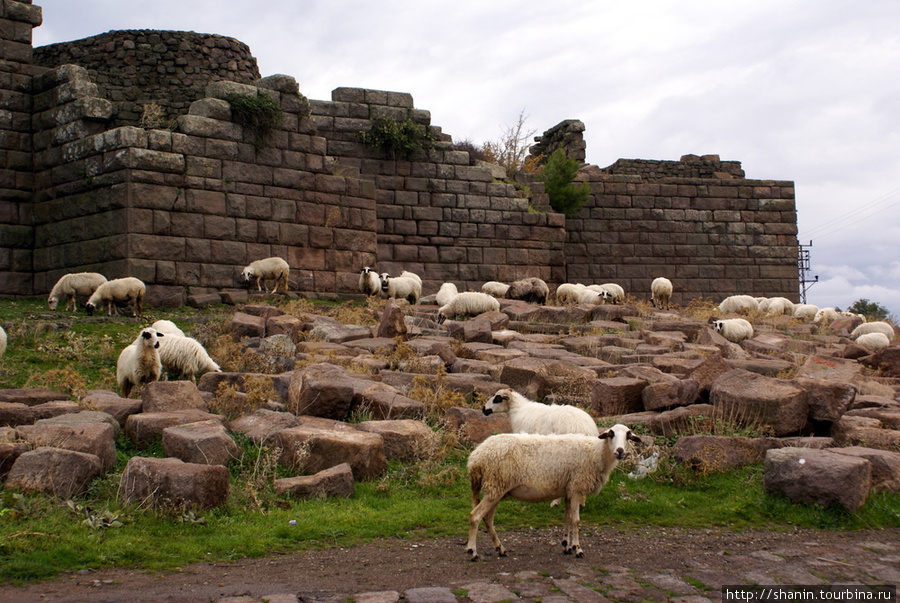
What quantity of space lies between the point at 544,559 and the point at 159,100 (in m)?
18.7

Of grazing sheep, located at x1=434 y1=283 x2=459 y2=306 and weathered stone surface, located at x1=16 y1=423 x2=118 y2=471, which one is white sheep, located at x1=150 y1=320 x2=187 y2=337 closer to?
weathered stone surface, located at x1=16 y1=423 x2=118 y2=471

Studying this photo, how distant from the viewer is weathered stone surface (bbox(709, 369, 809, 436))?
9586 mm

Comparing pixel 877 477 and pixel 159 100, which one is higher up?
pixel 159 100

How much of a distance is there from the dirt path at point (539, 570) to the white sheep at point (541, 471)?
0.33m

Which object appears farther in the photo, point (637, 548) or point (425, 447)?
point (425, 447)

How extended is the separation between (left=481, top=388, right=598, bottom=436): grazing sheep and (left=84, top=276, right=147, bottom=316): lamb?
31.7 ft

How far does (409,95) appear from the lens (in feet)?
79.2

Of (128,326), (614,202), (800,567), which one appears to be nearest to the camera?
(800,567)

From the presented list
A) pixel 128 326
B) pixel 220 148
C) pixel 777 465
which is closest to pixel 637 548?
pixel 777 465

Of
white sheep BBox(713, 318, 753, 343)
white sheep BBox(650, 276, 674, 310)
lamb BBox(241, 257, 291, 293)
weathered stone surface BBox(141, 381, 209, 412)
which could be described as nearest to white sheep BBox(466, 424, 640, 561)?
weathered stone surface BBox(141, 381, 209, 412)

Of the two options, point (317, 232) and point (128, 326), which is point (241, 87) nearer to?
point (317, 232)

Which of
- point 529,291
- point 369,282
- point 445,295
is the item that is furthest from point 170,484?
point 529,291

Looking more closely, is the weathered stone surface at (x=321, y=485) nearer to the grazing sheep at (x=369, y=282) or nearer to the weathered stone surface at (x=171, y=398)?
the weathered stone surface at (x=171, y=398)

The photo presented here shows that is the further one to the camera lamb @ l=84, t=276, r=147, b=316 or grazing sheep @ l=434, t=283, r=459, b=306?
grazing sheep @ l=434, t=283, r=459, b=306
